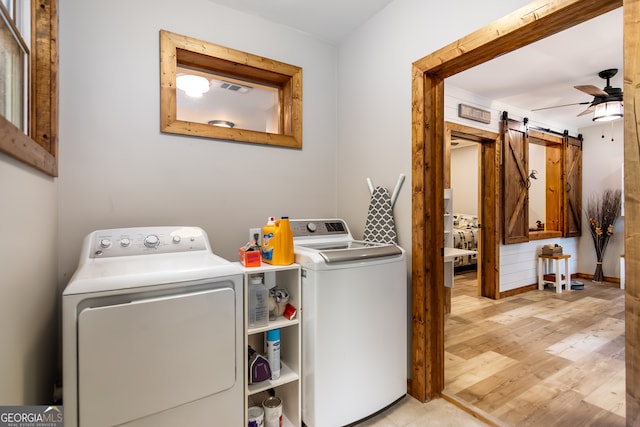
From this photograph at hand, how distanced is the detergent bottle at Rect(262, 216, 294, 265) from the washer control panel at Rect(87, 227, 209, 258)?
39 centimetres

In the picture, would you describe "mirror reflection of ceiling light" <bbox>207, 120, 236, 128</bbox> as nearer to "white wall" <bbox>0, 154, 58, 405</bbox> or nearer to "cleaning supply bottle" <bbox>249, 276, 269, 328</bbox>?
"white wall" <bbox>0, 154, 58, 405</bbox>

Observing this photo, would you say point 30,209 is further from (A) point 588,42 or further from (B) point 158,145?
(A) point 588,42

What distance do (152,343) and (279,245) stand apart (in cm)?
70

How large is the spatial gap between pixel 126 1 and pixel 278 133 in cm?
123

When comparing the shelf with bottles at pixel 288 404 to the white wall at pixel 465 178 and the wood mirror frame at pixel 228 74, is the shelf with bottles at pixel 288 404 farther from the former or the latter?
the white wall at pixel 465 178

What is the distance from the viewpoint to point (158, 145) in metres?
1.96

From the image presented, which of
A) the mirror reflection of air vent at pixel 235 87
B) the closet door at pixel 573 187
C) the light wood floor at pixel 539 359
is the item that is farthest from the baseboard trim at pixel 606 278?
the mirror reflection of air vent at pixel 235 87

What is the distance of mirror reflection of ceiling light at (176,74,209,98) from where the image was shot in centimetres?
215

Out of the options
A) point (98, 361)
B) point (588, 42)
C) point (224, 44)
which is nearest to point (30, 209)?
point (98, 361)

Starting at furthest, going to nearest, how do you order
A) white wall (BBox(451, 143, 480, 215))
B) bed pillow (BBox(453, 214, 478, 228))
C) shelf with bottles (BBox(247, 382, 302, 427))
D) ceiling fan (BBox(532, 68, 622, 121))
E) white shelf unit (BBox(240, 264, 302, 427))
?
white wall (BBox(451, 143, 480, 215))
bed pillow (BBox(453, 214, 478, 228))
ceiling fan (BBox(532, 68, 622, 121))
shelf with bottles (BBox(247, 382, 302, 427))
white shelf unit (BBox(240, 264, 302, 427))

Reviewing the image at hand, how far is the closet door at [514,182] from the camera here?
13.8ft

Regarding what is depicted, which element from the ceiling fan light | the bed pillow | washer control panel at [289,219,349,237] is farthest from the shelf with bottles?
the bed pillow

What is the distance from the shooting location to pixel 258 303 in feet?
5.27

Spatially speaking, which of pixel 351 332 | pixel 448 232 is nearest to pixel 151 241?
pixel 351 332
